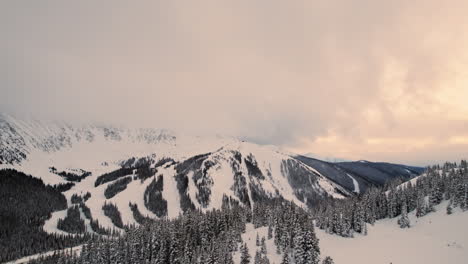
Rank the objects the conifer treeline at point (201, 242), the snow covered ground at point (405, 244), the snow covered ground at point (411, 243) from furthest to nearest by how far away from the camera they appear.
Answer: the conifer treeline at point (201, 242) < the snow covered ground at point (405, 244) < the snow covered ground at point (411, 243)

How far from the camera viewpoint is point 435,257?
93062 mm

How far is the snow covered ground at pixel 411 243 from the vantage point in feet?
307

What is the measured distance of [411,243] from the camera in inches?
4247

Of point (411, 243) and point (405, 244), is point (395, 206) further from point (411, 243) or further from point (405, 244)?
point (405, 244)

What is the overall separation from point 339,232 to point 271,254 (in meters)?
34.1

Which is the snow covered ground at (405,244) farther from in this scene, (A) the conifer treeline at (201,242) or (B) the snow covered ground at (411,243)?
(A) the conifer treeline at (201,242)

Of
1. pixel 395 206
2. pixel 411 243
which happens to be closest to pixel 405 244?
pixel 411 243

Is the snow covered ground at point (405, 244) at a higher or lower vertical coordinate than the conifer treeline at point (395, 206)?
lower

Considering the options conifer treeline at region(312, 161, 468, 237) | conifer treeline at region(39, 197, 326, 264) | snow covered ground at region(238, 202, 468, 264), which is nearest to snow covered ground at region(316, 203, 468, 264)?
snow covered ground at region(238, 202, 468, 264)

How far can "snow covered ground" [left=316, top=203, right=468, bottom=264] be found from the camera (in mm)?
93688

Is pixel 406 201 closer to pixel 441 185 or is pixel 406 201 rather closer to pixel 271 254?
pixel 441 185

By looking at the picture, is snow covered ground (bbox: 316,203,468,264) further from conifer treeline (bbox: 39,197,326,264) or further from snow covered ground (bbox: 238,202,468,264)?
conifer treeline (bbox: 39,197,326,264)

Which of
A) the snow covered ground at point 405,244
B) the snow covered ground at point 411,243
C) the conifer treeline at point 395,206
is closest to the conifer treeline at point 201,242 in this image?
the snow covered ground at point 405,244

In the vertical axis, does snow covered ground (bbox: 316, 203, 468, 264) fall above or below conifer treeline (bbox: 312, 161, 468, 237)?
below
